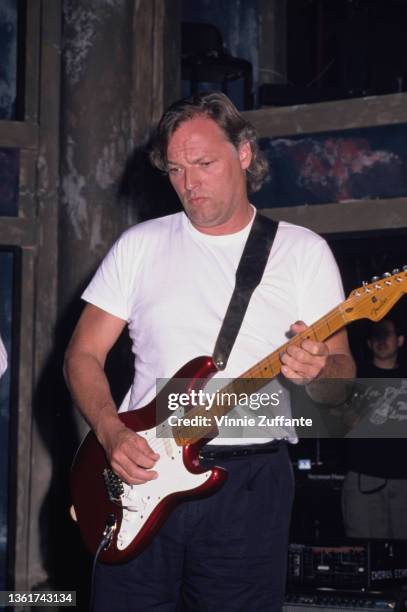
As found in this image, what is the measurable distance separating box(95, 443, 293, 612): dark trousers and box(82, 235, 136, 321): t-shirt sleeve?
0.58 meters

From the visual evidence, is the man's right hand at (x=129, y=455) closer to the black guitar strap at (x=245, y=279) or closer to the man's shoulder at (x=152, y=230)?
the black guitar strap at (x=245, y=279)

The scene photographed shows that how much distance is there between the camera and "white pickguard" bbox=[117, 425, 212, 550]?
2.68m

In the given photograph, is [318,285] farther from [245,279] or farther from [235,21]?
[235,21]

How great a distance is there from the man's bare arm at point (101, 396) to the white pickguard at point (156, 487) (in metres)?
0.04

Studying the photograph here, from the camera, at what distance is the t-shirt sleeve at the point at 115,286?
294cm

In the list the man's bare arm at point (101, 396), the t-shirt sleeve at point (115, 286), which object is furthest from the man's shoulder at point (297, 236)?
the man's bare arm at point (101, 396)

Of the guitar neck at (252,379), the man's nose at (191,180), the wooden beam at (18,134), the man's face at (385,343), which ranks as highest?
the wooden beam at (18,134)

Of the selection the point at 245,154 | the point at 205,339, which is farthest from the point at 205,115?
the point at 205,339

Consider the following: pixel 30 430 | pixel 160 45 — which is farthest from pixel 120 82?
pixel 30 430

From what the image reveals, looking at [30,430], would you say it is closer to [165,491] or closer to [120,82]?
[120,82]

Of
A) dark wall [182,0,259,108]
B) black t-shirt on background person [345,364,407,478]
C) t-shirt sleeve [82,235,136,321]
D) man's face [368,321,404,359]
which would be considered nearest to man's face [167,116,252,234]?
t-shirt sleeve [82,235,136,321]

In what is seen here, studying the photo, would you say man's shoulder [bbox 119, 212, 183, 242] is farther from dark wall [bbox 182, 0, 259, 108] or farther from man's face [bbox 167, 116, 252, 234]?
dark wall [bbox 182, 0, 259, 108]

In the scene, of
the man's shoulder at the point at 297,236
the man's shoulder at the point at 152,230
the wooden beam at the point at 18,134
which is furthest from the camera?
the wooden beam at the point at 18,134

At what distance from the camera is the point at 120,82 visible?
5.37m
